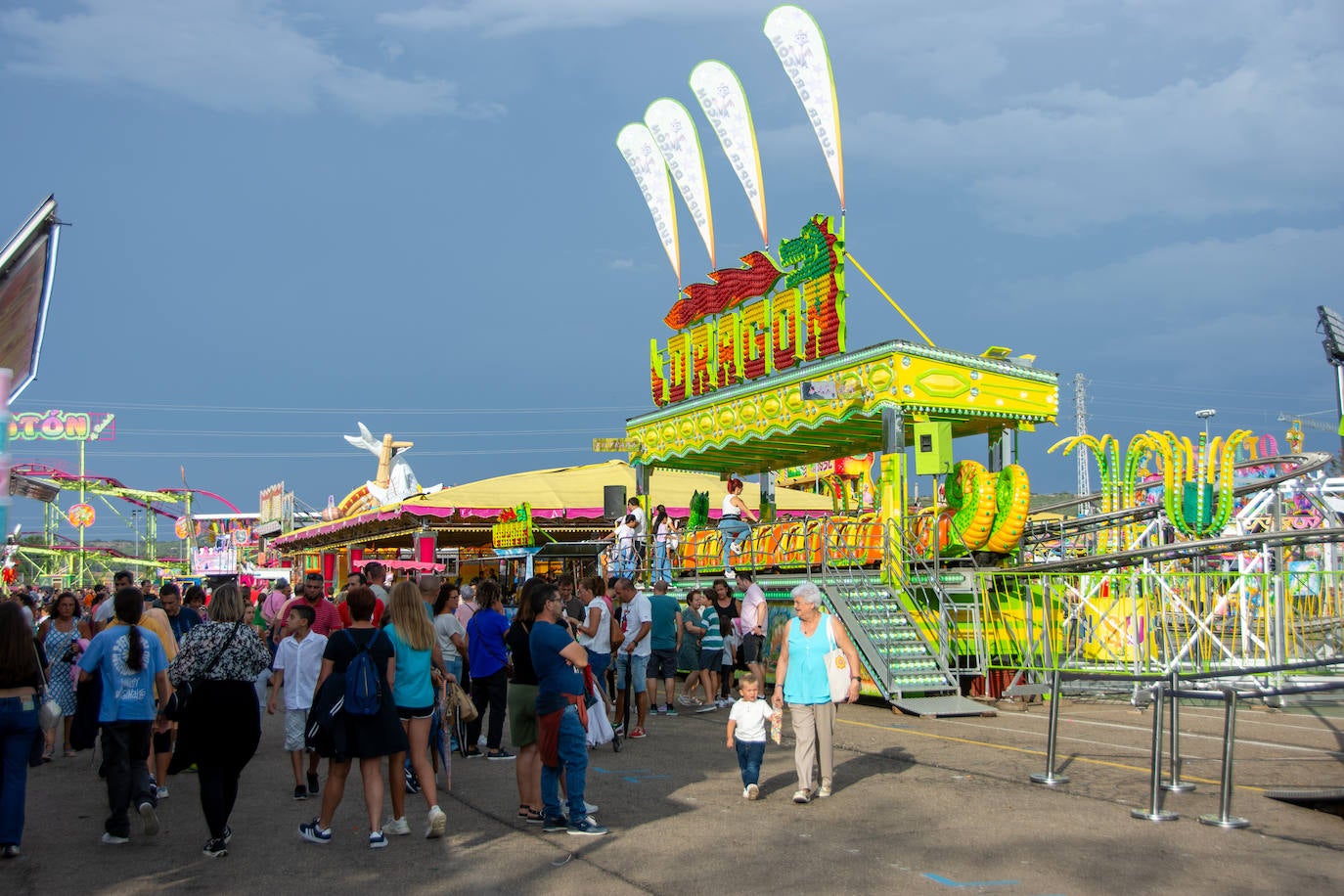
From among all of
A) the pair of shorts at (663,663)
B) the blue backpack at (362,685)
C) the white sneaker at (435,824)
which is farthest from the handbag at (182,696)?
the pair of shorts at (663,663)

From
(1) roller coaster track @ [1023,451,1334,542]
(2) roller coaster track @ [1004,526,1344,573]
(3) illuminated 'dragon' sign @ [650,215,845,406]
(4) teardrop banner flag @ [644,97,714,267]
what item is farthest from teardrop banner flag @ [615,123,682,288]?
(2) roller coaster track @ [1004,526,1344,573]

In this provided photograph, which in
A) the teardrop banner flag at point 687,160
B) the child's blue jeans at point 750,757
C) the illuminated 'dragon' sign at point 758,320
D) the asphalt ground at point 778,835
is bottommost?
the asphalt ground at point 778,835

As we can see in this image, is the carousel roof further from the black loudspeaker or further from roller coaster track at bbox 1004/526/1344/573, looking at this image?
roller coaster track at bbox 1004/526/1344/573

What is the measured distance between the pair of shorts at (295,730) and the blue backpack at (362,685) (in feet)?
7.83

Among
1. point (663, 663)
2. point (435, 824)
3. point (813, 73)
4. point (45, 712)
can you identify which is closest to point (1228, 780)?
point (435, 824)

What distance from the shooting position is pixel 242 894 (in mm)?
5789

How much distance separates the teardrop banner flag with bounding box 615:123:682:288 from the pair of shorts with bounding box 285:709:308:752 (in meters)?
17.9

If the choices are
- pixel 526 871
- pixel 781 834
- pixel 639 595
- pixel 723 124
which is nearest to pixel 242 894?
pixel 526 871

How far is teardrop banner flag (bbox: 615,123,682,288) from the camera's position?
25000 mm

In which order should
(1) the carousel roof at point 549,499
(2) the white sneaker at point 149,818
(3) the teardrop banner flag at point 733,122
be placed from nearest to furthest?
(2) the white sneaker at point 149,818 → (3) the teardrop banner flag at point 733,122 → (1) the carousel roof at point 549,499

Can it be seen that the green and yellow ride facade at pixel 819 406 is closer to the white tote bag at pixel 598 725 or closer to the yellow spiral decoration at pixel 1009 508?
the yellow spiral decoration at pixel 1009 508

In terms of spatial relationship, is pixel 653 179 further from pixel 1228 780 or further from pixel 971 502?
pixel 1228 780

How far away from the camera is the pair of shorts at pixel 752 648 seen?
1352cm

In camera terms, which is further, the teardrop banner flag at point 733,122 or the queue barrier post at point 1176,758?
the teardrop banner flag at point 733,122
